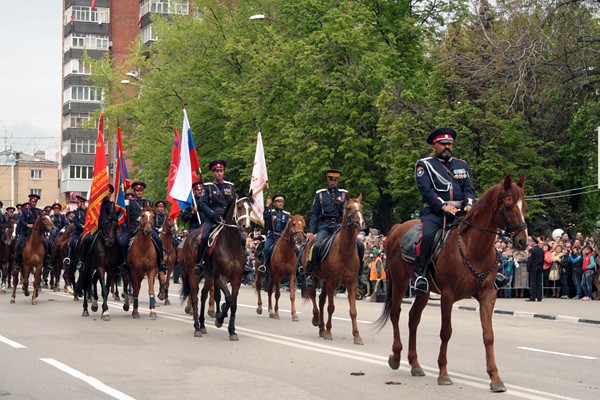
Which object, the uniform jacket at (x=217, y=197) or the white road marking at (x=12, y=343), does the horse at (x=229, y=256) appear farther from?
the white road marking at (x=12, y=343)

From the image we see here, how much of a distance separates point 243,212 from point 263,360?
3.92 m

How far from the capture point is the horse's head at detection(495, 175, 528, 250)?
11297mm

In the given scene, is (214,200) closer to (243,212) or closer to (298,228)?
(243,212)

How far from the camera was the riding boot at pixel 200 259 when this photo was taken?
1836 cm

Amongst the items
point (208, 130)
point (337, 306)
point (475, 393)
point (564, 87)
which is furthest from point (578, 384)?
point (208, 130)

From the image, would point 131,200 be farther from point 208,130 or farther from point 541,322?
point 208,130

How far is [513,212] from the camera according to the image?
1139cm

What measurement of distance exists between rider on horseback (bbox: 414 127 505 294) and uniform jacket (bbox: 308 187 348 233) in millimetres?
6089

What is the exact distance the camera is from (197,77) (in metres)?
56.8

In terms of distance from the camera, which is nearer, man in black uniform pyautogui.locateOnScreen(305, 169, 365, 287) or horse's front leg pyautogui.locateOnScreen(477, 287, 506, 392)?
horse's front leg pyautogui.locateOnScreen(477, 287, 506, 392)

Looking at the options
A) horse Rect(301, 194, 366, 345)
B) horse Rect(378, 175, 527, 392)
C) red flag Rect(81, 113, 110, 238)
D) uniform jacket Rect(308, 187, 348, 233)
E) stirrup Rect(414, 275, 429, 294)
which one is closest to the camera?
horse Rect(378, 175, 527, 392)

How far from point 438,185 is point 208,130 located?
4417 centimetres

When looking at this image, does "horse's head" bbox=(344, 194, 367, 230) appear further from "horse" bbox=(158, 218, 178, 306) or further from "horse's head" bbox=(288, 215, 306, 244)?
"horse" bbox=(158, 218, 178, 306)

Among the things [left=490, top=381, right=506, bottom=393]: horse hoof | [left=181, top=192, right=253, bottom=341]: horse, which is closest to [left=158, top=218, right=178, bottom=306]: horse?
[left=181, top=192, right=253, bottom=341]: horse
